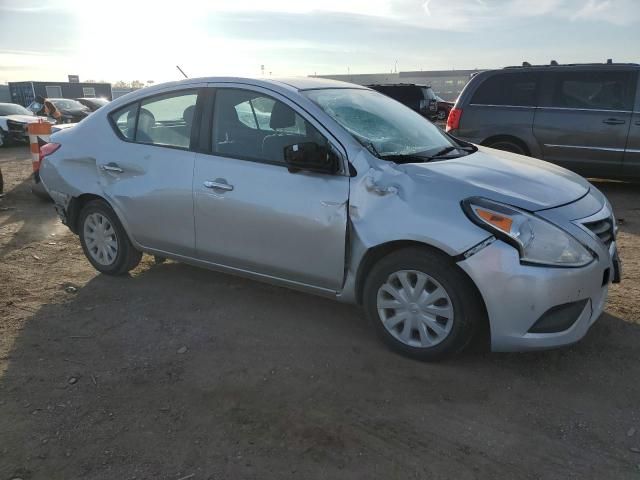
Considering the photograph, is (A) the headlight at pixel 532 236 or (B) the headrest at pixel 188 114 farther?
(B) the headrest at pixel 188 114

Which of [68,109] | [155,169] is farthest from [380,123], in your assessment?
[68,109]

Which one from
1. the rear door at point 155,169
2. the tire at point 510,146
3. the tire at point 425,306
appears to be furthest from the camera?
the tire at point 510,146

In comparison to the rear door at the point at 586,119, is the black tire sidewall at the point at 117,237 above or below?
below

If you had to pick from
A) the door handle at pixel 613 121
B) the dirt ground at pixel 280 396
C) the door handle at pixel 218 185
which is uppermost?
the door handle at pixel 613 121

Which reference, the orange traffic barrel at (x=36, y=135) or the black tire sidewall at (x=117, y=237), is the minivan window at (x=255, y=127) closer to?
the black tire sidewall at (x=117, y=237)

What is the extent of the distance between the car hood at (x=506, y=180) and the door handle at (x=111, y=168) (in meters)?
2.38

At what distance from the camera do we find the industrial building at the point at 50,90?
117 ft

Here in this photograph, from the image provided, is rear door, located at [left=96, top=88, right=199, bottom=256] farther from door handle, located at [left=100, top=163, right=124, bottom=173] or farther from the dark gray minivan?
the dark gray minivan

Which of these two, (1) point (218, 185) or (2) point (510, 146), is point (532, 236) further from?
(2) point (510, 146)

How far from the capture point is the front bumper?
2896 mm

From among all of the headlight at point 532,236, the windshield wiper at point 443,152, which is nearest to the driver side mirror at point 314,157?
the windshield wiper at point 443,152

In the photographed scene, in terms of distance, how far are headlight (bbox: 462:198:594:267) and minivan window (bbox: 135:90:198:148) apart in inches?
89.4

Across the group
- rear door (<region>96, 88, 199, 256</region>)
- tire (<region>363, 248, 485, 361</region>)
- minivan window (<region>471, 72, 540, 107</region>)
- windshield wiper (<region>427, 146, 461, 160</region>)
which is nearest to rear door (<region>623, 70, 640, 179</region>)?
minivan window (<region>471, 72, 540, 107</region>)

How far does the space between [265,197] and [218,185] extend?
41cm
